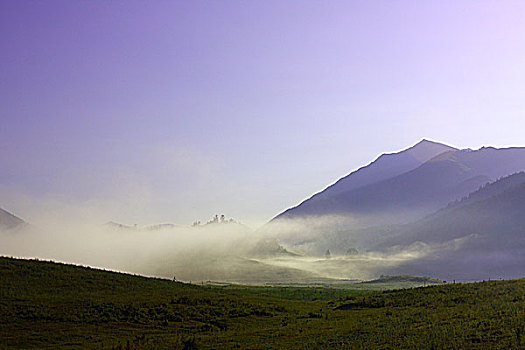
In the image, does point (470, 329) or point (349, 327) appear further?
point (349, 327)

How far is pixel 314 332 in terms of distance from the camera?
39.9 meters

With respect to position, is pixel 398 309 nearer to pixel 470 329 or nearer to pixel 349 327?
pixel 349 327

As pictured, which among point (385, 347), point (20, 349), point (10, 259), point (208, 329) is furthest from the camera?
point (10, 259)

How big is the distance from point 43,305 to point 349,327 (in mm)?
31327

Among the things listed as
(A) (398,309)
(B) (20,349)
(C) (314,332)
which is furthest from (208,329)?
(A) (398,309)

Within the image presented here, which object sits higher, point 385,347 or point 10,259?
point 10,259

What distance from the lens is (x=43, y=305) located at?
5103 cm

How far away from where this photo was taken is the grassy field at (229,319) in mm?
32719

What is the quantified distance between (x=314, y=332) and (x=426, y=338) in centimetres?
1127

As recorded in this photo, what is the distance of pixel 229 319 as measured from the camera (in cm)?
5216

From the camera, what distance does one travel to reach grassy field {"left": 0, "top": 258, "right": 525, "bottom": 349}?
32.7 m

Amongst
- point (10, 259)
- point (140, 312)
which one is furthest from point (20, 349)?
point (10, 259)

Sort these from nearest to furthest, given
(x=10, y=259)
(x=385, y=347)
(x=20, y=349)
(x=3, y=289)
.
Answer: (x=385, y=347)
(x=20, y=349)
(x=3, y=289)
(x=10, y=259)

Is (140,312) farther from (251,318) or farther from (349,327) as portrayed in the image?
(349,327)
